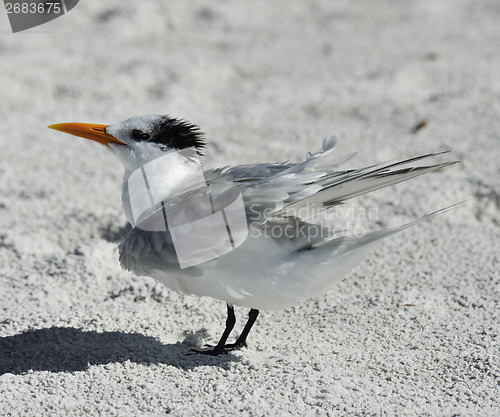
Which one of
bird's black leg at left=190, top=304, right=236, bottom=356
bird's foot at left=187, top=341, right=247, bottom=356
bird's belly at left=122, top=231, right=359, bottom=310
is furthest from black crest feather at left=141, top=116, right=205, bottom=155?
bird's foot at left=187, top=341, right=247, bottom=356

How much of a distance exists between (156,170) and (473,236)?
1342 millimetres

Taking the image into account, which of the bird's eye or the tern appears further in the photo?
the bird's eye

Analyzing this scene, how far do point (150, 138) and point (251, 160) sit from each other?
1288 millimetres

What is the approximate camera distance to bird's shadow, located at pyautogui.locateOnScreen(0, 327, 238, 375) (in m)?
2.03

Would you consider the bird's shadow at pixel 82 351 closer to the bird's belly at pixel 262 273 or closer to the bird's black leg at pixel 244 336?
the bird's black leg at pixel 244 336

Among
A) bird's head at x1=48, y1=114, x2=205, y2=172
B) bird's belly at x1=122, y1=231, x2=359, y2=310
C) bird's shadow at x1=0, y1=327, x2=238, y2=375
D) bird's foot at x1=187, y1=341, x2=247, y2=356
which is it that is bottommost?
bird's foot at x1=187, y1=341, x2=247, y2=356

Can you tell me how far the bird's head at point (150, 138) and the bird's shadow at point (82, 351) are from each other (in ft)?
1.79

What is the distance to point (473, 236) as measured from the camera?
9.27ft

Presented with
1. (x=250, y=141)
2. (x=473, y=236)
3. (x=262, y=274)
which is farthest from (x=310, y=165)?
(x=250, y=141)

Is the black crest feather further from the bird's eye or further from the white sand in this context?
the white sand

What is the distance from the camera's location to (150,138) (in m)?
2.23

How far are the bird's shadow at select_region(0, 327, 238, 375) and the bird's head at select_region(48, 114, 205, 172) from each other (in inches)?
21.4

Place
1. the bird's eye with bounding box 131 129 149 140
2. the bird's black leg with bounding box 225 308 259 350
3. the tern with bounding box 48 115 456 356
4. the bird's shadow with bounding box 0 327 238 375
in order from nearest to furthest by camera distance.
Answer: the tern with bounding box 48 115 456 356 < the bird's shadow with bounding box 0 327 238 375 < the bird's black leg with bounding box 225 308 259 350 < the bird's eye with bounding box 131 129 149 140

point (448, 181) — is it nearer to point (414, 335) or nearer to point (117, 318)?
point (414, 335)
